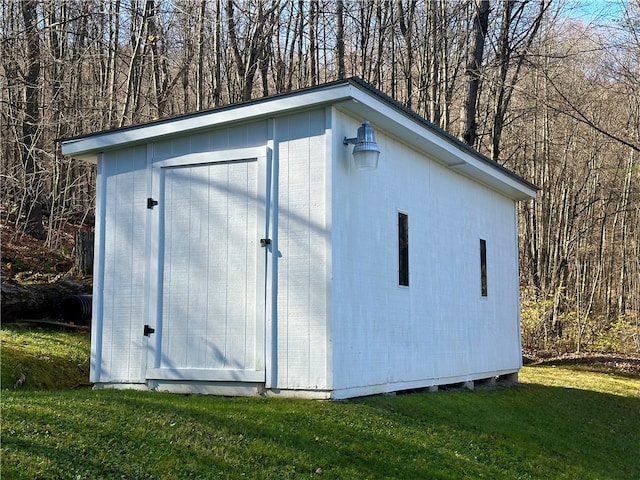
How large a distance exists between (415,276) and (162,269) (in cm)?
310

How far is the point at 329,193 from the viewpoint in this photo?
307 inches

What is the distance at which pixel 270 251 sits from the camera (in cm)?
805

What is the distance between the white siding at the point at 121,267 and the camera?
8.80m

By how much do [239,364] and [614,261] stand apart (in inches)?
947

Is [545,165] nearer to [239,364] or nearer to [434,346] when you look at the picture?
[434,346]

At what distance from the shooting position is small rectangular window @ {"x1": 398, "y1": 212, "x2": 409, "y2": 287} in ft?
30.0

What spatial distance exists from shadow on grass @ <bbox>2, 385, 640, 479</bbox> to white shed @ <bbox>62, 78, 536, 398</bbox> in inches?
22.4

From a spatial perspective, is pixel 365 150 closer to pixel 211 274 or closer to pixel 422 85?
pixel 211 274

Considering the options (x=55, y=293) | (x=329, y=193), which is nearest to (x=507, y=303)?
(x=329, y=193)

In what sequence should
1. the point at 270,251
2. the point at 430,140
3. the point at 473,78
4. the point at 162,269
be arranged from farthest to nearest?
the point at 473,78 → the point at 430,140 → the point at 162,269 → the point at 270,251

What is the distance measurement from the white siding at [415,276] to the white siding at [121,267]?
8.17 feet

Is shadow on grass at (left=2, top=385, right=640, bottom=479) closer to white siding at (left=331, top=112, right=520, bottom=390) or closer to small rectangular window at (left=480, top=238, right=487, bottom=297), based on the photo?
white siding at (left=331, top=112, right=520, bottom=390)

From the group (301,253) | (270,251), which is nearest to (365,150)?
(301,253)

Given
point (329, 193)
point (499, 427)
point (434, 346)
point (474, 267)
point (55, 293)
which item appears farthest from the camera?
point (55, 293)
